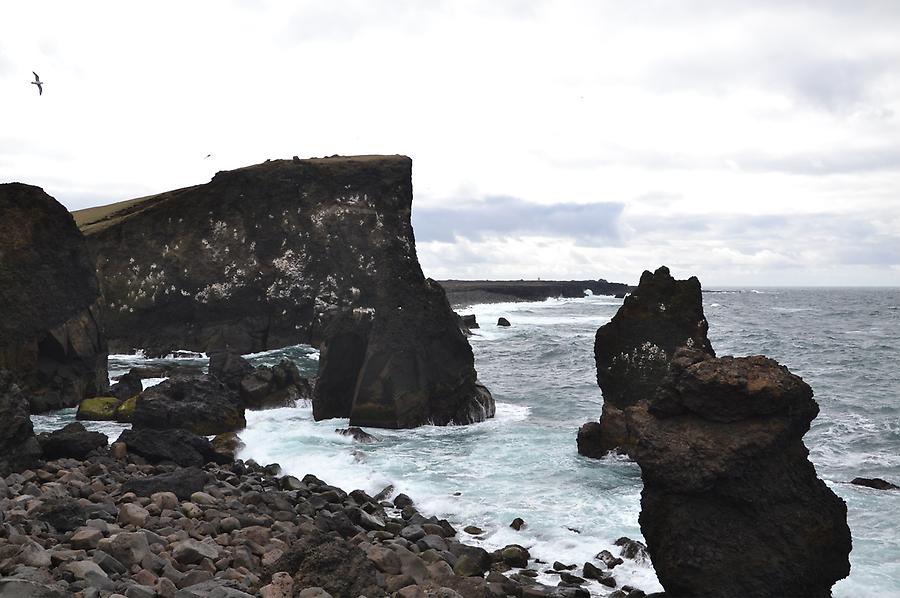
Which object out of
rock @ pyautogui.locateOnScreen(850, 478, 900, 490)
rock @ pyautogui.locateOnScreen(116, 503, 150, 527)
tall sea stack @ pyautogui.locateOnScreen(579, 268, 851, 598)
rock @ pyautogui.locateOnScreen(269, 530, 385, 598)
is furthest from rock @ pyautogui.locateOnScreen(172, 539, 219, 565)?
rock @ pyautogui.locateOnScreen(850, 478, 900, 490)

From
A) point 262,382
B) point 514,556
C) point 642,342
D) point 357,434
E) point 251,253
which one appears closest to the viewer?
point 514,556

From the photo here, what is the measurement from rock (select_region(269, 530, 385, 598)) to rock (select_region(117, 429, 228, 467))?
26.8 ft

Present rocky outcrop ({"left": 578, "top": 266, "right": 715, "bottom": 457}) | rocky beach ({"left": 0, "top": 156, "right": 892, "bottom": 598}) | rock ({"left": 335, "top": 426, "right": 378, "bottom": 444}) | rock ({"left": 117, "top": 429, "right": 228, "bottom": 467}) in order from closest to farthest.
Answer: rocky beach ({"left": 0, "top": 156, "right": 892, "bottom": 598}) < rock ({"left": 117, "top": 429, "right": 228, "bottom": 467}) < rocky outcrop ({"left": 578, "top": 266, "right": 715, "bottom": 457}) < rock ({"left": 335, "top": 426, "right": 378, "bottom": 444})

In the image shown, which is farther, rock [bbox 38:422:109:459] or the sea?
rock [bbox 38:422:109:459]

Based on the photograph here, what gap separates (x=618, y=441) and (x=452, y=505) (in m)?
5.39

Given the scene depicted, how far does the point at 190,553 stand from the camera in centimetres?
900

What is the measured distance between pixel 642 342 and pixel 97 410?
49.8ft

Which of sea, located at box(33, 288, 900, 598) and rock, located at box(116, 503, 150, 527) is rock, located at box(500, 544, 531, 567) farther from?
rock, located at box(116, 503, 150, 527)

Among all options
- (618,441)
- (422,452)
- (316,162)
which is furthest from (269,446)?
(316,162)

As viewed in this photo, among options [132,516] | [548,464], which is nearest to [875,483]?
[548,464]

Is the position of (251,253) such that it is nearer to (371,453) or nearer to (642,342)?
(371,453)

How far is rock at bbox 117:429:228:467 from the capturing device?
15781 millimetres

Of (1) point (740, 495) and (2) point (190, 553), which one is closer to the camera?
(2) point (190, 553)

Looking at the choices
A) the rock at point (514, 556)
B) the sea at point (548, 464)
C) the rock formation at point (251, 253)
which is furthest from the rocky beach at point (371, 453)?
the rock formation at point (251, 253)
